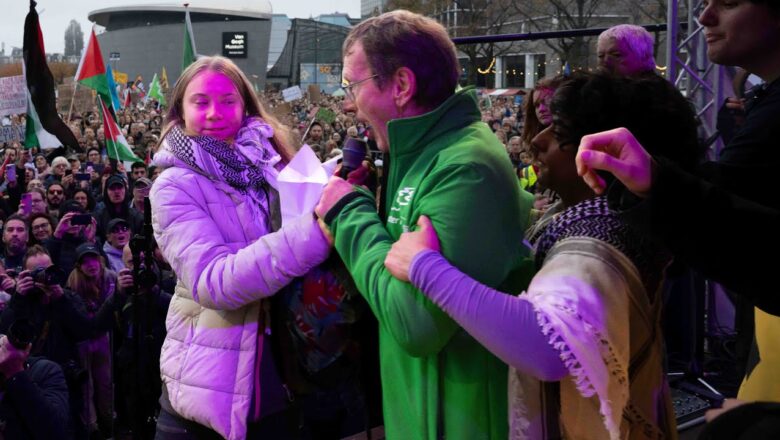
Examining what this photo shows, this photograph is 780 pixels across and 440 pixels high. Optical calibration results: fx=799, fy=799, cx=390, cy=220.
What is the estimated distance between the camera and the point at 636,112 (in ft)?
5.31

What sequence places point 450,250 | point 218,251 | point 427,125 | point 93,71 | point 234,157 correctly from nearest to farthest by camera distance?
point 450,250 < point 427,125 < point 218,251 < point 234,157 < point 93,71

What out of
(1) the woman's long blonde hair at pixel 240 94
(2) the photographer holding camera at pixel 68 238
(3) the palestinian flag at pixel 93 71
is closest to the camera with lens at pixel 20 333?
(1) the woman's long blonde hair at pixel 240 94

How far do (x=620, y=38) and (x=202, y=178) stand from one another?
2.75 m

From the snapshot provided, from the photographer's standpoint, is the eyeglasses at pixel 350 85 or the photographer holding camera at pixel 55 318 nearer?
the eyeglasses at pixel 350 85

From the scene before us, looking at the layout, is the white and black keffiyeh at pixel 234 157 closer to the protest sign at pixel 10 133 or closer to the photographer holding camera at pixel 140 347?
the photographer holding camera at pixel 140 347

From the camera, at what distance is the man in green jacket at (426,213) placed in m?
1.62

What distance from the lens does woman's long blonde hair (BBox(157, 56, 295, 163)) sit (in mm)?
2555

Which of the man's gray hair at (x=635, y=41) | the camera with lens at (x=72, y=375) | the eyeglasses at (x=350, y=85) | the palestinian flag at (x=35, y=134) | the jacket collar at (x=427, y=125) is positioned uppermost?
the man's gray hair at (x=635, y=41)

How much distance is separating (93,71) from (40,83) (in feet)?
8.08

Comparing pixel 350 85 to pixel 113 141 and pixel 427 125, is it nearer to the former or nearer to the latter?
pixel 427 125

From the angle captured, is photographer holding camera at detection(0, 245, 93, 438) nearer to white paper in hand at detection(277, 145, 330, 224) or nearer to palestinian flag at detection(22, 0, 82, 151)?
palestinian flag at detection(22, 0, 82, 151)

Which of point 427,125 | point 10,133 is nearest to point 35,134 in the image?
point 10,133

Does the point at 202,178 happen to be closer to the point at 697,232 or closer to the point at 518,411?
the point at 518,411

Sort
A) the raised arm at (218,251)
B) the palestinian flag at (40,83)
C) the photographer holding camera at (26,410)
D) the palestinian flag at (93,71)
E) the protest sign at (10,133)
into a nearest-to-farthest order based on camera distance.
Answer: the raised arm at (218,251), the photographer holding camera at (26,410), the palestinian flag at (40,83), the palestinian flag at (93,71), the protest sign at (10,133)
